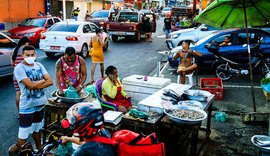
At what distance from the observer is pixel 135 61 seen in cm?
1387

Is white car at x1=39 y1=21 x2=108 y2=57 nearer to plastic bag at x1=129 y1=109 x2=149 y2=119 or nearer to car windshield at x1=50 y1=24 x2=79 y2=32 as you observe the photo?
car windshield at x1=50 y1=24 x2=79 y2=32

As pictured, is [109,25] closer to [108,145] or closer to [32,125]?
[32,125]

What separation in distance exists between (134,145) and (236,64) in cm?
812

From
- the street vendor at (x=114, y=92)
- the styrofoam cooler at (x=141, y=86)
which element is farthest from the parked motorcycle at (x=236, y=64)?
the street vendor at (x=114, y=92)

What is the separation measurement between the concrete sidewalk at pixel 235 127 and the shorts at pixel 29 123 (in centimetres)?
283

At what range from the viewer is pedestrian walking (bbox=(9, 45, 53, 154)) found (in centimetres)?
448

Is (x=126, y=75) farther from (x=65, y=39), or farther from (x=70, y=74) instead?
(x=70, y=74)

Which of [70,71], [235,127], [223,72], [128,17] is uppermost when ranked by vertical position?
[128,17]

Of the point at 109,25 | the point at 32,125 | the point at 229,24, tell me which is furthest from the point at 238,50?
the point at 109,25

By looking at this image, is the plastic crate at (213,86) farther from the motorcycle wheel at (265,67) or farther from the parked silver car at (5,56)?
the parked silver car at (5,56)

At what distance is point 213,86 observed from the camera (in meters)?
8.67

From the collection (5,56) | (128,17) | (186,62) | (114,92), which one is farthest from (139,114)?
(128,17)

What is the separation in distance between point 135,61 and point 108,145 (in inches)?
438

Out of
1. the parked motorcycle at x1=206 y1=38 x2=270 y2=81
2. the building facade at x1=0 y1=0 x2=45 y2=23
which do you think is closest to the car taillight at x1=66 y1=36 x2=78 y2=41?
the parked motorcycle at x1=206 y1=38 x2=270 y2=81
